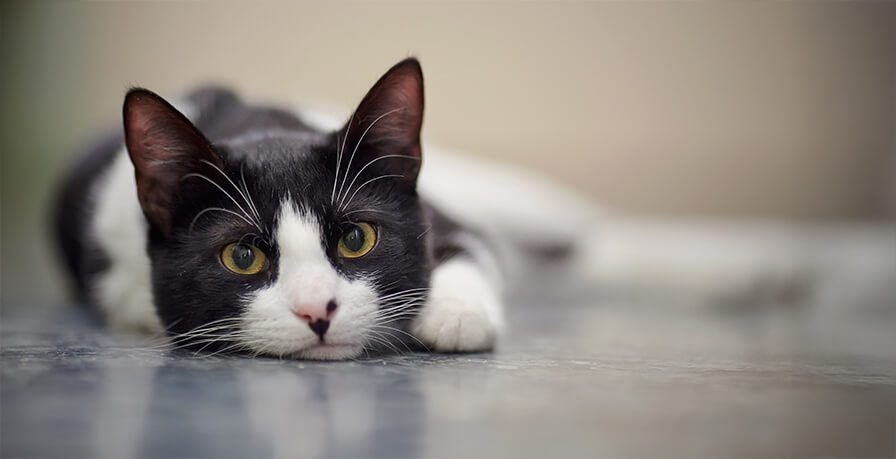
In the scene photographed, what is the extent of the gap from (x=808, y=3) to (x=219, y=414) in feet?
13.9

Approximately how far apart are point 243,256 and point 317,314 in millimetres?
194

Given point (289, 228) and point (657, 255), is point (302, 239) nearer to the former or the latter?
point (289, 228)

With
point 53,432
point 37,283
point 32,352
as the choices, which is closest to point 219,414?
point 53,432

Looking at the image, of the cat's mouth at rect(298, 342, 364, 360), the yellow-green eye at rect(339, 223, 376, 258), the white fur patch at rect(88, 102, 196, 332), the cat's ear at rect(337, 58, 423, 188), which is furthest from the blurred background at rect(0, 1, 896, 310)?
the cat's mouth at rect(298, 342, 364, 360)

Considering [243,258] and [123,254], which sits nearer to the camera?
[243,258]

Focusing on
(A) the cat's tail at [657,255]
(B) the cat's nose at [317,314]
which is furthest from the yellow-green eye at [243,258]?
(A) the cat's tail at [657,255]

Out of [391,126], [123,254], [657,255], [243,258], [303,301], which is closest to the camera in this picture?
[303,301]

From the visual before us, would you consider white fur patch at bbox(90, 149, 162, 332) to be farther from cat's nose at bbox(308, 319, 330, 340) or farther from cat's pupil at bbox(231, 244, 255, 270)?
cat's nose at bbox(308, 319, 330, 340)

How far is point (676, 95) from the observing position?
431cm

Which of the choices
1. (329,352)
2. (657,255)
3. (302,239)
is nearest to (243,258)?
(302,239)

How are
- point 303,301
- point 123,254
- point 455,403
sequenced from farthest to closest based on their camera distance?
point 123,254 < point 303,301 < point 455,403

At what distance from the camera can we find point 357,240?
1364 millimetres

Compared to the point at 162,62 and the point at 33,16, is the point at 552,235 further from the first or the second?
the point at 33,16

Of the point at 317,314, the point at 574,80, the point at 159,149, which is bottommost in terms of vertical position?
the point at 317,314
